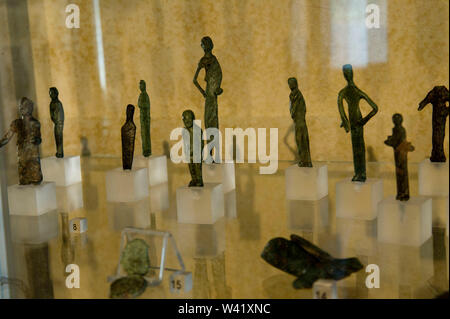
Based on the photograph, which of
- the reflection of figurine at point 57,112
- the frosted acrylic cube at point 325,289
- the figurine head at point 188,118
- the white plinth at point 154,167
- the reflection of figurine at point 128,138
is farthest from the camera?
the white plinth at point 154,167

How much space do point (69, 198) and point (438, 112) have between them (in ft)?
13.9

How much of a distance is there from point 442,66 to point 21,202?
5.20 metres

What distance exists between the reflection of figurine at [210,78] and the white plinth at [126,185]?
1053 millimetres

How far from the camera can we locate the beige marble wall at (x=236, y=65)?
7.75 metres

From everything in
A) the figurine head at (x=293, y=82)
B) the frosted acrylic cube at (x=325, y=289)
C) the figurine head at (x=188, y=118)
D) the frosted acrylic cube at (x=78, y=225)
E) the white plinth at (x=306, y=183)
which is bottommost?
the frosted acrylic cube at (x=325, y=289)

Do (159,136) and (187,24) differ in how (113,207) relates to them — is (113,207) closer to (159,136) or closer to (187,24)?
(159,136)

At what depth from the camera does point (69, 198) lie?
7160mm

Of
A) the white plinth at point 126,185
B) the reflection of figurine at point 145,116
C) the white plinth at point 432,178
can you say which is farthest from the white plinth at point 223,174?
the white plinth at point 432,178

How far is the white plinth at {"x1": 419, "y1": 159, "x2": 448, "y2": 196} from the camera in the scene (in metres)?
6.17

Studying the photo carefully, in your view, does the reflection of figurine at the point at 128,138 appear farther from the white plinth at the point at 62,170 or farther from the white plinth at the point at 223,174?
the white plinth at the point at 62,170

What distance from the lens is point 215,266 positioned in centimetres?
475

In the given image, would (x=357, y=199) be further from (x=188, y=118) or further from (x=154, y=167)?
(x=154, y=167)

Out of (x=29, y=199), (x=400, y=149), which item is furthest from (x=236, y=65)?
(x=400, y=149)
